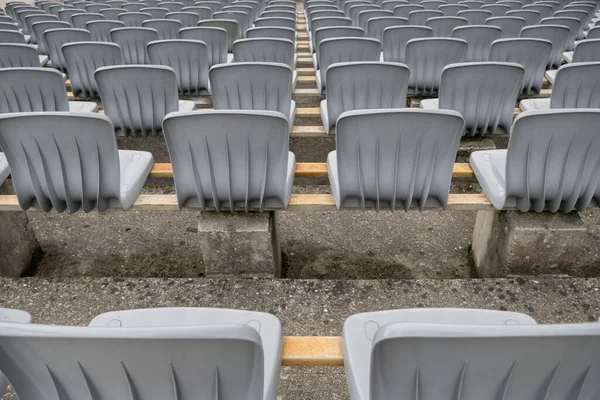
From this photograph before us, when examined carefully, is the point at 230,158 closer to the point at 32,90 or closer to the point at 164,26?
the point at 32,90

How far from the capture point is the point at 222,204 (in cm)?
205

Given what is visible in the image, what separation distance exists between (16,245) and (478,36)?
377cm

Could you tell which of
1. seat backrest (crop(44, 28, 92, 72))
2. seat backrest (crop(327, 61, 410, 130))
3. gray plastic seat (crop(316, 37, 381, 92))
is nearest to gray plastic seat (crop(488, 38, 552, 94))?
gray plastic seat (crop(316, 37, 381, 92))

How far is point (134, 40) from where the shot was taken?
3.93m

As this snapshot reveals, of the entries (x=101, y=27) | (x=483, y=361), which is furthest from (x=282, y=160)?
(x=101, y=27)

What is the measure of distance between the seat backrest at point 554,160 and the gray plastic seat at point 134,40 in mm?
3159

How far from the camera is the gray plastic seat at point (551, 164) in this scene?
1703 mm

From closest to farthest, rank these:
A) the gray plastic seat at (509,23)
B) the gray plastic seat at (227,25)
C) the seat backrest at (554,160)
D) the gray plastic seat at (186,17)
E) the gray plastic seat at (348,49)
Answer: the seat backrest at (554,160), the gray plastic seat at (348,49), the gray plastic seat at (509,23), the gray plastic seat at (227,25), the gray plastic seat at (186,17)

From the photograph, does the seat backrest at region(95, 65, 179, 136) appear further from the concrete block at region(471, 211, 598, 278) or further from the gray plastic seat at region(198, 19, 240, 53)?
the gray plastic seat at region(198, 19, 240, 53)

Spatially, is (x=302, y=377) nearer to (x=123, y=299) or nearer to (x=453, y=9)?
(x=123, y=299)

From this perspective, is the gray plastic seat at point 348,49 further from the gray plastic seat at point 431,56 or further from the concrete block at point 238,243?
the concrete block at point 238,243

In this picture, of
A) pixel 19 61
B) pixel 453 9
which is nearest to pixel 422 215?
pixel 19 61

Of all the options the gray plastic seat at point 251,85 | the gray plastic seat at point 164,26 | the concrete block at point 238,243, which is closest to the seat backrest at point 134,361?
the concrete block at point 238,243

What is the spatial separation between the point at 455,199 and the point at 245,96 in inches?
52.6
